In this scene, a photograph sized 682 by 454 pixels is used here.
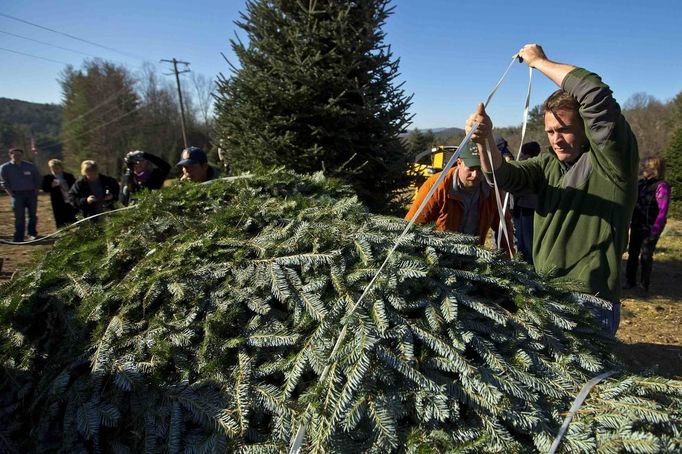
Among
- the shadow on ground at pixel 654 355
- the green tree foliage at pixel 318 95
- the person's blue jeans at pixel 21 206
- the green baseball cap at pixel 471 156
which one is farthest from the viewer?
the person's blue jeans at pixel 21 206

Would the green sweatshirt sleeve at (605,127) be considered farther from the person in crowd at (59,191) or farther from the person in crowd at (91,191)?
the person in crowd at (59,191)

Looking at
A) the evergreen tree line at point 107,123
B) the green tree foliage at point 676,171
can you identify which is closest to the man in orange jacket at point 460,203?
the green tree foliage at point 676,171

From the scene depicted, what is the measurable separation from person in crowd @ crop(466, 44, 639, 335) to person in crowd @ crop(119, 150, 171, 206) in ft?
14.2

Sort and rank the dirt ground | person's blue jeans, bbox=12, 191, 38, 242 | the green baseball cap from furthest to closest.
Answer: person's blue jeans, bbox=12, 191, 38, 242, the dirt ground, the green baseball cap

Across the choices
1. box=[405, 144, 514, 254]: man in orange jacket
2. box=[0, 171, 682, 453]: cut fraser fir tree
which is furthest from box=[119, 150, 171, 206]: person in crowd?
box=[405, 144, 514, 254]: man in orange jacket

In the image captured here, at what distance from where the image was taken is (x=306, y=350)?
1.25m

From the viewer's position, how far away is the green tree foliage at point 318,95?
477 cm

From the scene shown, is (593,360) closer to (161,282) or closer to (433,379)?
(433,379)

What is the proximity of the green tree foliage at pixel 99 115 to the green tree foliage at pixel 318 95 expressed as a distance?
1377 inches

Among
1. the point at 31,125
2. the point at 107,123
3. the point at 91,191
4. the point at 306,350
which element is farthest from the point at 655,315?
the point at 31,125

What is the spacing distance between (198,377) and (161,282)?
404mm

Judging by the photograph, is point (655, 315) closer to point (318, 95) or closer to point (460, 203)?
point (460, 203)

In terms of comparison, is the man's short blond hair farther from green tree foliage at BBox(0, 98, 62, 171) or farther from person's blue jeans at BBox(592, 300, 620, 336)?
green tree foliage at BBox(0, 98, 62, 171)

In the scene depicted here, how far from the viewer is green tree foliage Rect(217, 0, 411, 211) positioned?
4770mm
